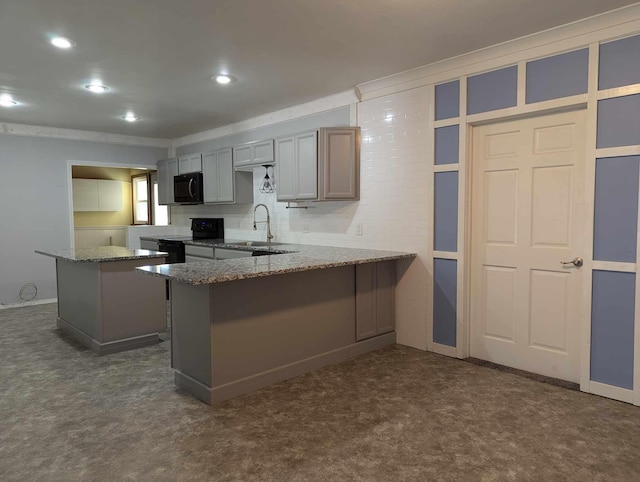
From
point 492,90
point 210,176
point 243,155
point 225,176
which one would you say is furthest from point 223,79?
point 492,90

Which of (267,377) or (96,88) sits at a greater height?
(96,88)

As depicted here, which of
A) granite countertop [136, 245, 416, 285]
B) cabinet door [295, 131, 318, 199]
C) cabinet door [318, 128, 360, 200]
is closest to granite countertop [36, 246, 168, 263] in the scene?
granite countertop [136, 245, 416, 285]

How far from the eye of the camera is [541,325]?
339 centimetres

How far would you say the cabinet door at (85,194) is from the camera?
28.4 ft

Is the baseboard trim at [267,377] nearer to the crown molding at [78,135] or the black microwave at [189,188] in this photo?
the black microwave at [189,188]

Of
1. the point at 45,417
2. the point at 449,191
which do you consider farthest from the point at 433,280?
the point at 45,417

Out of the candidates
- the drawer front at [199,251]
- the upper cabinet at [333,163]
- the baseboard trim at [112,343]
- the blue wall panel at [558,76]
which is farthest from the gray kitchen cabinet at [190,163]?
the blue wall panel at [558,76]

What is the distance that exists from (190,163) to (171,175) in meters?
0.58

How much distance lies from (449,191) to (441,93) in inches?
33.7

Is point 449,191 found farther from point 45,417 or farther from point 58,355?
point 58,355

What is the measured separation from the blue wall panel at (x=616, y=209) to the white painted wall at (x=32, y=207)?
259 inches

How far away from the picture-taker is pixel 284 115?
17.5 ft

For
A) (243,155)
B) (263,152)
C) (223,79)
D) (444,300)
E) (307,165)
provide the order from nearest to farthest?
(444,300) → (223,79) → (307,165) → (263,152) → (243,155)

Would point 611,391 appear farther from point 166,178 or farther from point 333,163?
point 166,178
